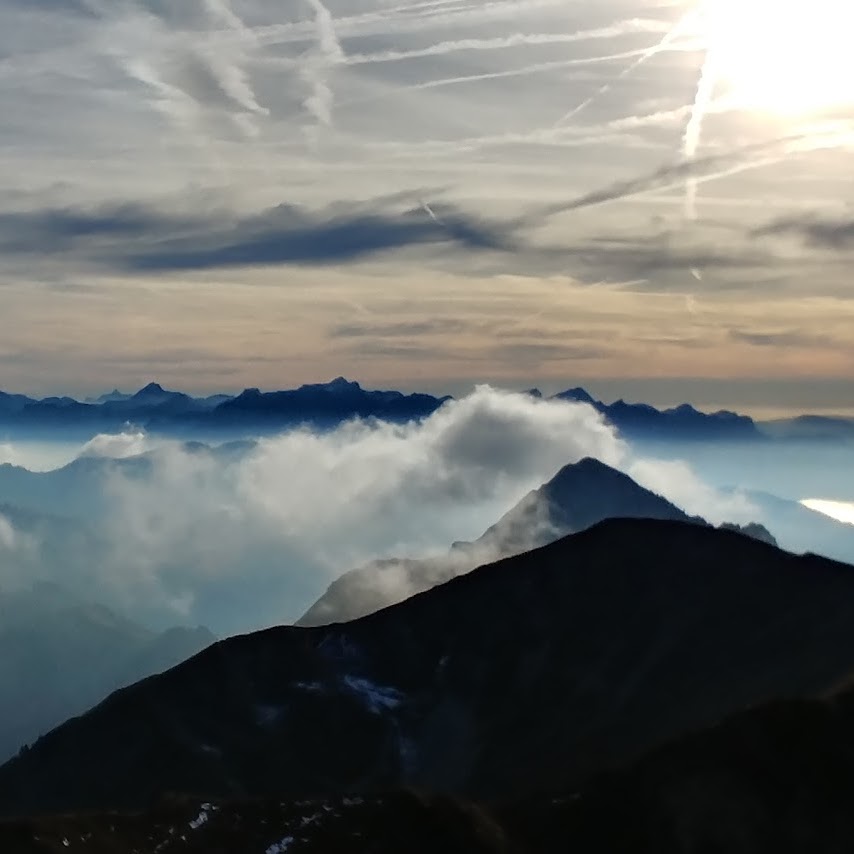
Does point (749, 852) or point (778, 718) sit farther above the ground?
point (778, 718)

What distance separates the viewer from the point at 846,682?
7682 inches

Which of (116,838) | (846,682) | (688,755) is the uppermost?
(846,682)

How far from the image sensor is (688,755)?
7215 inches

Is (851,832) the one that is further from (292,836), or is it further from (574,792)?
(292,836)

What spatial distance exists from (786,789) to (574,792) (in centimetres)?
3414

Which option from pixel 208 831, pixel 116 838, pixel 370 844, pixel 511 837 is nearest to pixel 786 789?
pixel 511 837

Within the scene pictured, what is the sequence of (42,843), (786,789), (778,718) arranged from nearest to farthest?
(42,843) < (786,789) < (778,718)

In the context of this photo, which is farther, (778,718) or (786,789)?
(778,718)

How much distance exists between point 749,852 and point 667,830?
41.7ft

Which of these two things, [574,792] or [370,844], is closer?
[370,844]

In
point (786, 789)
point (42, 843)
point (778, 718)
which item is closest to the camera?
point (42, 843)

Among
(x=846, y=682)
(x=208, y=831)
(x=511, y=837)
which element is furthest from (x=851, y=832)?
(x=208, y=831)

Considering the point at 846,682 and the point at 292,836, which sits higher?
the point at 846,682

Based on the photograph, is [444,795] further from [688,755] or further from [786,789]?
[786,789]
